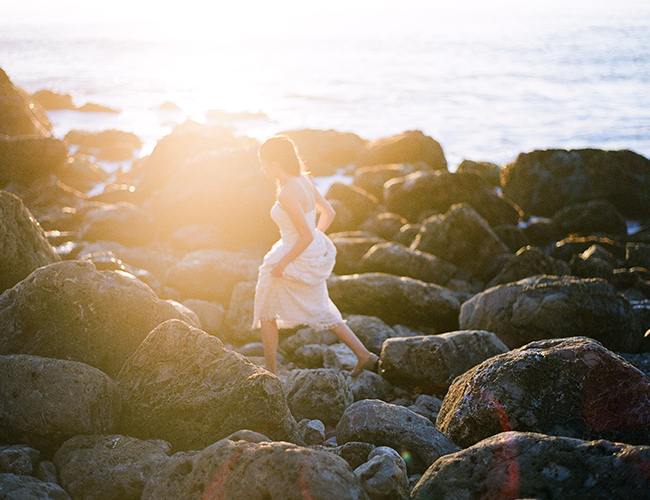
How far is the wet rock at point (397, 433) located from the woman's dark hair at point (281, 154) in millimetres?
1951

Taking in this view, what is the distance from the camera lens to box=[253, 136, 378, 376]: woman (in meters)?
4.33

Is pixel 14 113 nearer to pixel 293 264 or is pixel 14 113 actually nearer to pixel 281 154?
pixel 281 154

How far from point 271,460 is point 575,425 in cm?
186

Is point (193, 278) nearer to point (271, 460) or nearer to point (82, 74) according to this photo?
point (271, 460)

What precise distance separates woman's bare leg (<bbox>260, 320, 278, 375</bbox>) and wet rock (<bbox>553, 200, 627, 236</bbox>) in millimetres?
7816

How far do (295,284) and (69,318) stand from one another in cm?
177

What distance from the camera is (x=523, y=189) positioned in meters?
13.6

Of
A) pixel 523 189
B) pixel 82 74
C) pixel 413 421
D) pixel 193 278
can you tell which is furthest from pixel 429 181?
pixel 82 74

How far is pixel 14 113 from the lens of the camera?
36.1 ft

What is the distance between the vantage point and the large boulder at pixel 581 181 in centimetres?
1279

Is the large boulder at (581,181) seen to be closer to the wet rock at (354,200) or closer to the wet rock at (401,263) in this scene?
the wet rock at (354,200)

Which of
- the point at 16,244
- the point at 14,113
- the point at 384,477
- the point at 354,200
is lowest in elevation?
the point at 354,200

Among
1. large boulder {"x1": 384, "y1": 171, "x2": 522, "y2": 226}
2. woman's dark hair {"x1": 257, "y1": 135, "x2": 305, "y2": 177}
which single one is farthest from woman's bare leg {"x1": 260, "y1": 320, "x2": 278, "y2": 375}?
large boulder {"x1": 384, "y1": 171, "x2": 522, "y2": 226}

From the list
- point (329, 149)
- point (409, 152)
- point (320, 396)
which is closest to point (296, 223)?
point (320, 396)
